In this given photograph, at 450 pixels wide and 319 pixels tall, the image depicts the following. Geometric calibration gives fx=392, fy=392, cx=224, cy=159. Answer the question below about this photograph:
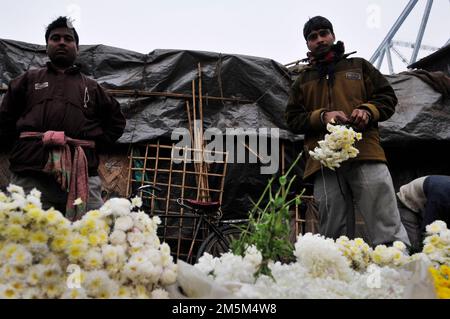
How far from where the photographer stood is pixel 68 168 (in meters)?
2.33

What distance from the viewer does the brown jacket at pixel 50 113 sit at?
2.38 meters

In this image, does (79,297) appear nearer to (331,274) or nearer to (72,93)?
(331,274)

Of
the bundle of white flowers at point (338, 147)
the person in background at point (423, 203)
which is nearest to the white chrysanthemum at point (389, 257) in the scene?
the bundle of white flowers at point (338, 147)

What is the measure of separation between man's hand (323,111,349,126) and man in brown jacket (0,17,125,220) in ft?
4.58

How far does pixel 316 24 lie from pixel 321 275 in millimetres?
2058

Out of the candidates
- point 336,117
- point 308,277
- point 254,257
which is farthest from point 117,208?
point 336,117

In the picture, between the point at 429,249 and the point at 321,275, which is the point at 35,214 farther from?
the point at 429,249

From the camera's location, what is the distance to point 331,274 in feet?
4.28

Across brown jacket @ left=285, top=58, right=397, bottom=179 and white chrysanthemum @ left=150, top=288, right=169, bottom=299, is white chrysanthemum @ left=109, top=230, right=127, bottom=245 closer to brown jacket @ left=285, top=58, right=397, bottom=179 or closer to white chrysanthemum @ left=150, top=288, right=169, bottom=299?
white chrysanthemum @ left=150, top=288, right=169, bottom=299

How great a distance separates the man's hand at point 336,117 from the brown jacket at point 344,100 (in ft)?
0.14

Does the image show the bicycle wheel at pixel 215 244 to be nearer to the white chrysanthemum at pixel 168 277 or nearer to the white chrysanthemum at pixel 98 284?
the white chrysanthemum at pixel 168 277

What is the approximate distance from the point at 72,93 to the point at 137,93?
225cm

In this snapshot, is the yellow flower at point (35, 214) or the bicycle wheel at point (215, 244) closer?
the yellow flower at point (35, 214)
